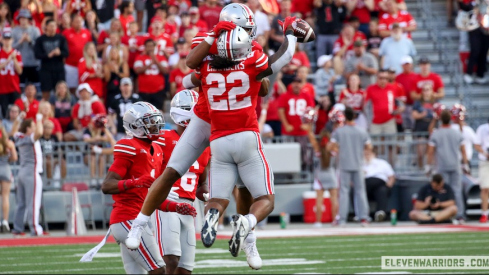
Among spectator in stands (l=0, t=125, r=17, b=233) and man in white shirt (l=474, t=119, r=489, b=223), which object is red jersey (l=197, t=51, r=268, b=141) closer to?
spectator in stands (l=0, t=125, r=17, b=233)

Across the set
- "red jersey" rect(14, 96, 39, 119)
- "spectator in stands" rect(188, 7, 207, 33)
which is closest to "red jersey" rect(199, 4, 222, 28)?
"spectator in stands" rect(188, 7, 207, 33)

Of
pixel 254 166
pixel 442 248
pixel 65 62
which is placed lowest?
pixel 442 248

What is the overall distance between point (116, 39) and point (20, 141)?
327 centimetres

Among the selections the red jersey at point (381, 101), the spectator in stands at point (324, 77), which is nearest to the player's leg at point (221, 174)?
the red jersey at point (381, 101)

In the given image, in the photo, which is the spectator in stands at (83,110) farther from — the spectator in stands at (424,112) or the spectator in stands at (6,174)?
the spectator in stands at (424,112)

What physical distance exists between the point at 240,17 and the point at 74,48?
11250 mm

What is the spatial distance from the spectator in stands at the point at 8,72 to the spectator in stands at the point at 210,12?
3973 mm

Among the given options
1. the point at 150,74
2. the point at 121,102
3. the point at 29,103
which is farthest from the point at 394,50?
the point at 29,103

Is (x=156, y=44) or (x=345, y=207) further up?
(x=156, y=44)

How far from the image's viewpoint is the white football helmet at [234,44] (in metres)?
7.10

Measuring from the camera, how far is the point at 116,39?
17547mm

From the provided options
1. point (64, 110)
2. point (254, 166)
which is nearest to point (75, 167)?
point (64, 110)

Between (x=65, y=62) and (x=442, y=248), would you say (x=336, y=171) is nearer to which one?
(x=442, y=248)

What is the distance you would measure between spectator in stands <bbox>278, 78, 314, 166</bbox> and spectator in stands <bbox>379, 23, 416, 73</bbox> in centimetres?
261
